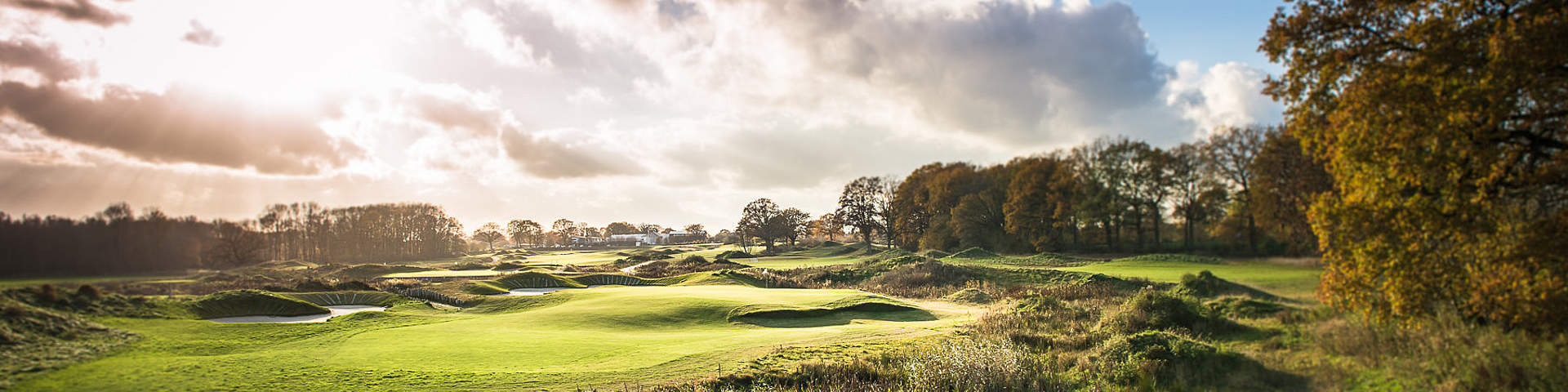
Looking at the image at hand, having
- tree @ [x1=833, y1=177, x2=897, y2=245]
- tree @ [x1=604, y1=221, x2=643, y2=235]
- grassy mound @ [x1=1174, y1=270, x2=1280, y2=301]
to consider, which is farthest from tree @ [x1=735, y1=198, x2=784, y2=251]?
tree @ [x1=604, y1=221, x2=643, y2=235]

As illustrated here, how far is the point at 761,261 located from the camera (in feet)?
233

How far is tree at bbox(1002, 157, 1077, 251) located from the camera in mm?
52000

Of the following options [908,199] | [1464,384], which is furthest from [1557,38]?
[908,199]

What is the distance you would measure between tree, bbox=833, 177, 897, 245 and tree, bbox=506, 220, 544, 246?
265 feet

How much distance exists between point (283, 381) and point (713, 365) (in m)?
7.74

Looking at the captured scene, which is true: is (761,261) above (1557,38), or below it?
below

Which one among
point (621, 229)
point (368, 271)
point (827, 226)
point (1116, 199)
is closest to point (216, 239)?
point (368, 271)

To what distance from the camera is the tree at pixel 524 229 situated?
132 meters

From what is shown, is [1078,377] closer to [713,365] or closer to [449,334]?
[713,365]

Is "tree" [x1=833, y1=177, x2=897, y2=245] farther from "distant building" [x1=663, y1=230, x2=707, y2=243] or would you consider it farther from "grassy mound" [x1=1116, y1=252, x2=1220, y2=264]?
"distant building" [x1=663, y1=230, x2=707, y2=243]

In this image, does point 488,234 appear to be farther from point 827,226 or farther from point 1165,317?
point 1165,317

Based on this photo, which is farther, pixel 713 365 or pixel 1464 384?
pixel 713 365

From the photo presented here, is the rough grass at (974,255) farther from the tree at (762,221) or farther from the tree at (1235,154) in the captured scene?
the tree at (762,221)

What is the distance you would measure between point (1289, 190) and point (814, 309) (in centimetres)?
1431
